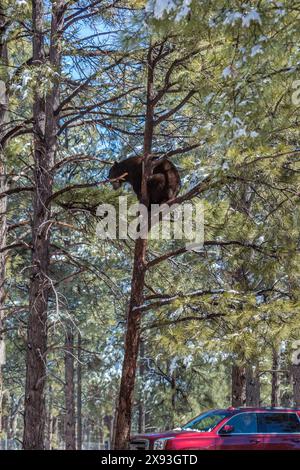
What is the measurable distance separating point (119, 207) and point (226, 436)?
4198 mm

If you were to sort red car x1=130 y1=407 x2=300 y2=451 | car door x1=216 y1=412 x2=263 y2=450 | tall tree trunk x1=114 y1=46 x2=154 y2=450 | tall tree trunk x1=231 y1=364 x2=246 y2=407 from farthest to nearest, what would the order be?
tall tree trunk x1=231 y1=364 x2=246 y2=407, car door x1=216 y1=412 x2=263 y2=450, red car x1=130 y1=407 x2=300 y2=451, tall tree trunk x1=114 y1=46 x2=154 y2=450

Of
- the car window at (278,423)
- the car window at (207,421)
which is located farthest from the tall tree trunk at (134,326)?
the car window at (278,423)

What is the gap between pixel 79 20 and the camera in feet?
35.8

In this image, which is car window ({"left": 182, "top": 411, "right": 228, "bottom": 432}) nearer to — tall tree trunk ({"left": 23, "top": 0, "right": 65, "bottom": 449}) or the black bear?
tall tree trunk ({"left": 23, "top": 0, "right": 65, "bottom": 449})

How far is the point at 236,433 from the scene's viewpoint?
32.7 feet

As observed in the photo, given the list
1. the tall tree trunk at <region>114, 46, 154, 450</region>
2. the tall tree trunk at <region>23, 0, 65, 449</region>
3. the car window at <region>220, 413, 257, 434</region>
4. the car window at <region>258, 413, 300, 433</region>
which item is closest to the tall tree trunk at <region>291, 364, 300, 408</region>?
the car window at <region>258, 413, 300, 433</region>

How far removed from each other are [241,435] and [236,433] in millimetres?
Answer: 100

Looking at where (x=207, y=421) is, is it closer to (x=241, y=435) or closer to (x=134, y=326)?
(x=241, y=435)

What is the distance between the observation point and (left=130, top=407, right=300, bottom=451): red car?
947cm

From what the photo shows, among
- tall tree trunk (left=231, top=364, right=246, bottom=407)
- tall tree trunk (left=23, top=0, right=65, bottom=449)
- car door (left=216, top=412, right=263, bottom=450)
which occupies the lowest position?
car door (left=216, top=412, right=263, bottom=450)

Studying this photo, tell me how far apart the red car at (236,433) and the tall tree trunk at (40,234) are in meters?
1.73

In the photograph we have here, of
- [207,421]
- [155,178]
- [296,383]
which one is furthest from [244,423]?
[296,383]

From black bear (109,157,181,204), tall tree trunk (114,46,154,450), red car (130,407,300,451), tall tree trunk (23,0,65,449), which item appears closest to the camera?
tall tree trunk (114,46,154,450)
